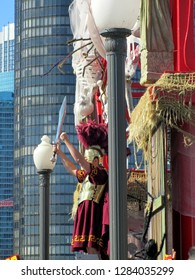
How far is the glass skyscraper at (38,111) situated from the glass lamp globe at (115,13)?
4700 inches

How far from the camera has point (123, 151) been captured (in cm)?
934

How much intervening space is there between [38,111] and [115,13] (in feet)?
420

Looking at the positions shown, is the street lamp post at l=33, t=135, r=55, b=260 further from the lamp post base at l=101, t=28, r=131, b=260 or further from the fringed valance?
the lamp post base at l=101, t=28, r=131, b=260

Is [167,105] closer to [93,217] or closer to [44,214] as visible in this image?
[93,217]

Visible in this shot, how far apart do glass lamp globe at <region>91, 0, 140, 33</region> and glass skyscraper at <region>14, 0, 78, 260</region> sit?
119391 mm

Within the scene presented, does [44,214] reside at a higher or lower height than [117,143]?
lower

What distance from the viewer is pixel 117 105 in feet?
31.1

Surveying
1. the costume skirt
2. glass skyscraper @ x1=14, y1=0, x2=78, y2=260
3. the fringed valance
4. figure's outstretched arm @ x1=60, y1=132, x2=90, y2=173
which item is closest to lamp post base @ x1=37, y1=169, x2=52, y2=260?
the costume skirt

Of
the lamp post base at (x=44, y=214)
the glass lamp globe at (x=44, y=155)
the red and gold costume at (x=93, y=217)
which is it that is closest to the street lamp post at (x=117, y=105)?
the red and gold costume at (x=93, y=217)

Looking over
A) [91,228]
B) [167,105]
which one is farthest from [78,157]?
[167,105]

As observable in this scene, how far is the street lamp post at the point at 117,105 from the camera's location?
30.0 feet

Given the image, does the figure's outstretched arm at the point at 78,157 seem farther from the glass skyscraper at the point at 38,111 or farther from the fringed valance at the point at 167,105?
the glass skyscraper at the point at 38,111
